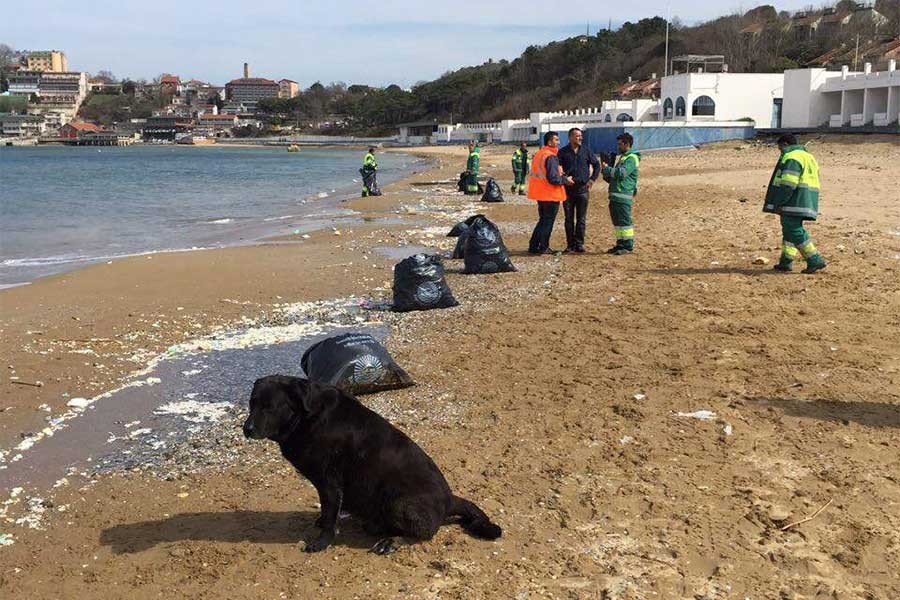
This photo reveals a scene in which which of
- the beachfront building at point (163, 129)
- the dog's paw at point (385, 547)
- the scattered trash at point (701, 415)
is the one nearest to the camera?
the dog's paw at point (385, 547)

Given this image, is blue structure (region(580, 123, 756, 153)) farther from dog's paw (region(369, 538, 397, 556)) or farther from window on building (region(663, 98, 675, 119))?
dog's paw (region(369, 538, 397, 556))

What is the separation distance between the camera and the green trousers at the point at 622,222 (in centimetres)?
1124

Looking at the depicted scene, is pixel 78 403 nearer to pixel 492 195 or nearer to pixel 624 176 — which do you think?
pixel 624 176

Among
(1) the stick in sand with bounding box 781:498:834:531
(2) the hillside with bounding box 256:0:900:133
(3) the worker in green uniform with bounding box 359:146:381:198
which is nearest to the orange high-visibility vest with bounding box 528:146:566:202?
(1) the stick in sand with bounding box 781:498:834:531

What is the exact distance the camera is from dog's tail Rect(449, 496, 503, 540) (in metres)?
3.77

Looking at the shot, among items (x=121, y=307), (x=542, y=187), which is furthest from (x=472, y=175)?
(x=121, y=307)

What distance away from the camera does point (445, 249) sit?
1302 centimetres

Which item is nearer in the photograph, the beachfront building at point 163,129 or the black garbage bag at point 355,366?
the black garbage bag at point 355,366

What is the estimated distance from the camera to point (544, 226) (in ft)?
38.9

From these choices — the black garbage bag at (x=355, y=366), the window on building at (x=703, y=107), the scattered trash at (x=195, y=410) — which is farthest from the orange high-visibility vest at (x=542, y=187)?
the window on building at (x=703, y=107)

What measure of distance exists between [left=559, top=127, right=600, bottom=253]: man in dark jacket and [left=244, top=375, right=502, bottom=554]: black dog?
820cm

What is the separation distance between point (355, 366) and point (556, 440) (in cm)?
156

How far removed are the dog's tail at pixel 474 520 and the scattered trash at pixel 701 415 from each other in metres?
1.94

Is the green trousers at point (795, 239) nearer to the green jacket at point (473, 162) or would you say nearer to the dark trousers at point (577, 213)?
the dark trousers at point (577, 213)
